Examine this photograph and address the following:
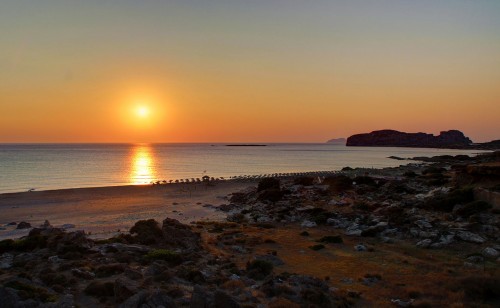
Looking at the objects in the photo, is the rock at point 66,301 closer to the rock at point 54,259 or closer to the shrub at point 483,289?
the rock at point 54,259

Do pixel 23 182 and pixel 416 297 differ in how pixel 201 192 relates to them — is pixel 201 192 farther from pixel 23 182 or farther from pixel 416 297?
pixel 416 297

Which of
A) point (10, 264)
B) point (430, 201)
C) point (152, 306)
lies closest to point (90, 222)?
point (10, 264)

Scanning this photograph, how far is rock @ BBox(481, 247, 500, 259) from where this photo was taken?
18.5 metres

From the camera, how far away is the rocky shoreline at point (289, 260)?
13.2 metres

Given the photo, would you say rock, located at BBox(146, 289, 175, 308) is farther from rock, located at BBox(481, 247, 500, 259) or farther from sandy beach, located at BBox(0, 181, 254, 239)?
sandy beach, located at BBox(0, 181, 254, 239)

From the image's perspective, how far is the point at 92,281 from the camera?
47.7 feet

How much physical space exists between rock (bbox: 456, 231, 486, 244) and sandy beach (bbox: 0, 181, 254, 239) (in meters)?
19.3

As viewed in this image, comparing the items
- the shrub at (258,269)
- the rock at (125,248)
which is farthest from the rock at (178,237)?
the shrub at (258,269)

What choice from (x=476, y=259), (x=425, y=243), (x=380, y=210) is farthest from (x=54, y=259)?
(x=380, y=210)

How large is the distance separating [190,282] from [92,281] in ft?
12.1

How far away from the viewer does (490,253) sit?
18.7 m

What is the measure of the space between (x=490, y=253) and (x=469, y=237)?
3099 mm

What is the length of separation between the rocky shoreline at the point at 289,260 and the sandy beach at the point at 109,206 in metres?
6.20

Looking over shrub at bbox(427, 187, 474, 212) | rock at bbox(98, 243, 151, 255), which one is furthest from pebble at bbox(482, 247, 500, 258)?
rock at bbox(98, 243, 151, 255)
